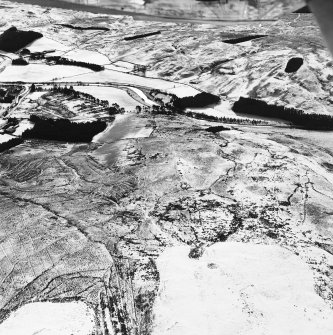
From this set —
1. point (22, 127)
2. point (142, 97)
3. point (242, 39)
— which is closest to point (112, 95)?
point (142, 97)

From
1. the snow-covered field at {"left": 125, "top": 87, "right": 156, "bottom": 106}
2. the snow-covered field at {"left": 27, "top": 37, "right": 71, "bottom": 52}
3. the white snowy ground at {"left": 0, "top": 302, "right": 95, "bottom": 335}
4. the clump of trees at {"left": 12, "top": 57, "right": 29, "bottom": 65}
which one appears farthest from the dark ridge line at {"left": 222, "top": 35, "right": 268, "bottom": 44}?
the white snowy ground at {"left": 0, "top": 302, "right": 95, "bottom": 335}

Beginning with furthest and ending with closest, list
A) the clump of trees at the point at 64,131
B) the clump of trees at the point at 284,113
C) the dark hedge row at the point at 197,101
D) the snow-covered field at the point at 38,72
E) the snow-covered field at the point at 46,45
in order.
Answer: the snow-covered field at the point at 46,45 → the snow-covered field at the point at 38,72 → the dark hedge row at the point at 197,101 → the clump of trees at the point at 284,113 → the clump of trees at the point at 64,131

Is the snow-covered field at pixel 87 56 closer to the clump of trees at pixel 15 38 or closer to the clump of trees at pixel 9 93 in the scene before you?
the clump of trees at pixel 15 38

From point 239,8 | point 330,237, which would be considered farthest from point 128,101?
point 239,8

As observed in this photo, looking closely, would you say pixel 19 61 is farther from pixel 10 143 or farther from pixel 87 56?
pixel 10 143

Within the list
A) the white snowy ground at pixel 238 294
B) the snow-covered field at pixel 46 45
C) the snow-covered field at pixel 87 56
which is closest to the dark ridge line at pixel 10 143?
the white snowy ground at pixel 238 294

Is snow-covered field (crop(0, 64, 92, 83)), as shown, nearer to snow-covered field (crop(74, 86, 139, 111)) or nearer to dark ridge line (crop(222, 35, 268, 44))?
snow-covered field (crop(74, 86, 139, 111))
